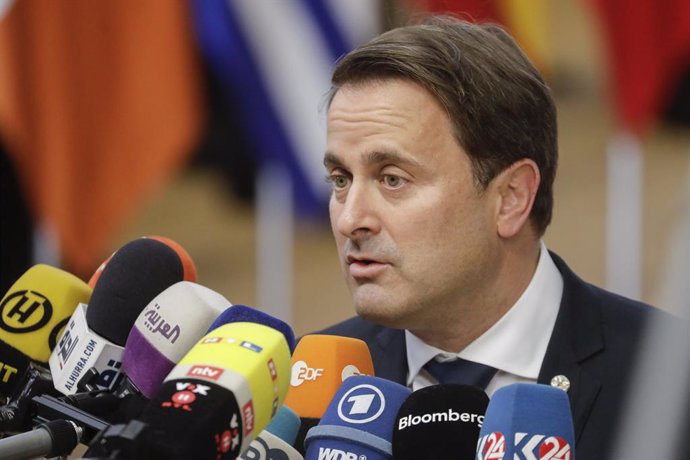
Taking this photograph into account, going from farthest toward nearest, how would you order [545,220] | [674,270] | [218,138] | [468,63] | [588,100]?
1. [588,100]
2. [218,138]
3. [545,220]
4. [468,63]
5. [674,270]

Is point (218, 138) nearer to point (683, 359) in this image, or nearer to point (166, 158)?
point (166, 158)

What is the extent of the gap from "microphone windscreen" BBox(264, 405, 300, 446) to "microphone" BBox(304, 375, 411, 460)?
2.5 inches

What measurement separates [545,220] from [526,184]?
159mm

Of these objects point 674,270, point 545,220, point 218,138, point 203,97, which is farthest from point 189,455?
point 218,138

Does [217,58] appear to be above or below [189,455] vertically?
above

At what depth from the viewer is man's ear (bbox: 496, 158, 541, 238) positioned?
2.95m

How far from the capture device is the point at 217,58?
7445mm

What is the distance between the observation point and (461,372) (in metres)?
2.93

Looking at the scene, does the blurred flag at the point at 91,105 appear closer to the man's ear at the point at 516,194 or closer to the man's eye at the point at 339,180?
the man's eye at the point at 339,180

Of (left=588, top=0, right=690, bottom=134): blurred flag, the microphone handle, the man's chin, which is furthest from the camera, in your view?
(left=588, top=0, right=690, bottom=134): blurred flag

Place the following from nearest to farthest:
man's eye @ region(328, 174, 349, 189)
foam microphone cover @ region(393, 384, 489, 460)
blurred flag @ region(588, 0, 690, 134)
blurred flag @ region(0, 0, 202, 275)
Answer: foam microphone cover @ region(393, 384, 489, 460) → man's eye @ region(328, 174, 349, 189) → blurred flag @ region(0, 0, 202, 275) → blurred flag @ region(588, 0, 690, 134)

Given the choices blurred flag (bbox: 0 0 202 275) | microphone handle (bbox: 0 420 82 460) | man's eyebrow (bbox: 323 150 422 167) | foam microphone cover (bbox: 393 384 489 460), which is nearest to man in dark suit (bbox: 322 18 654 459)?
man's eyebrow (bbox: 323 150 422 167)

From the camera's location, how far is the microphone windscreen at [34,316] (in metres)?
2.35

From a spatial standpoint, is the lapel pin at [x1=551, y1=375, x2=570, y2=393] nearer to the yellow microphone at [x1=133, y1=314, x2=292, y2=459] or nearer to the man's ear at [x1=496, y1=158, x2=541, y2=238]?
the man's ear at [x1=496, y1=158, x2=541, y2=238]
